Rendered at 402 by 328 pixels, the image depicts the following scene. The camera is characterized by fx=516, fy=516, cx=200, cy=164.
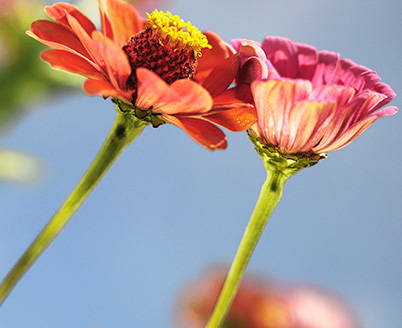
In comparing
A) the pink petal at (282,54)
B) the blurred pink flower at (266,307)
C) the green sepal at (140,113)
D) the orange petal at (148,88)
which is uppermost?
the pink petal at (282,54)

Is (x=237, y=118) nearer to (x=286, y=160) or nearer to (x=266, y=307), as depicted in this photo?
(x=286, y=160)

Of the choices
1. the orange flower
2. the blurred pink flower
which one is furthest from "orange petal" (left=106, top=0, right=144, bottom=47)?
the blurred pink flower

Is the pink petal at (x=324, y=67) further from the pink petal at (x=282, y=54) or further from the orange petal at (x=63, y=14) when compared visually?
the orange petal at (x=63, y=14)

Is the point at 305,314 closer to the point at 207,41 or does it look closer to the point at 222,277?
the point at 222,277

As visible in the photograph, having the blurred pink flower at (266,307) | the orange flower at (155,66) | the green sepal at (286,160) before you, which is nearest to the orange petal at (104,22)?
the orange flower at (155,66)

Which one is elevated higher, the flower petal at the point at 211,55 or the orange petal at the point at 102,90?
the flower petal at the point at 211,55

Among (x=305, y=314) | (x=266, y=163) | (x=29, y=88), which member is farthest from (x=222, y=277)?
(x=29, y=88)
